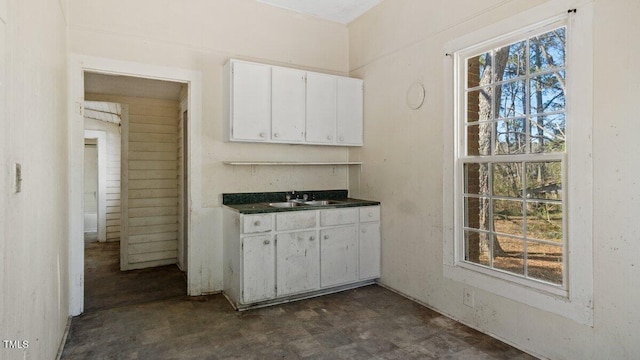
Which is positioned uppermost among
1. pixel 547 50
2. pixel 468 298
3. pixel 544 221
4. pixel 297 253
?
pixel 547 50

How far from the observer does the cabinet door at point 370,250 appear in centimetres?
371

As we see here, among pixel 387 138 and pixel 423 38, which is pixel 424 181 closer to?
pixel 387 138

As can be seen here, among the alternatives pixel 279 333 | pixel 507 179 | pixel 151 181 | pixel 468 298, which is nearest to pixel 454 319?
pixel 468 298

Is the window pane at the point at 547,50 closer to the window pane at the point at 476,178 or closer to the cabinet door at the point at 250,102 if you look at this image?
the window pane at the point at 476,178

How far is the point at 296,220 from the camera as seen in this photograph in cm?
334

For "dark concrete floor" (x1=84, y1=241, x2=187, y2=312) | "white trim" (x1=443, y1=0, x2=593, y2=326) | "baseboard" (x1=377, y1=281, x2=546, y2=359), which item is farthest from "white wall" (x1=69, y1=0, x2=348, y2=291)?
"white trim" (x1=443, y1=0, x2=593, y2=326)

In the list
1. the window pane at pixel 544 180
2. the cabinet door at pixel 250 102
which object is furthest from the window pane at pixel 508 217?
the cabinet door at pixel 250 102

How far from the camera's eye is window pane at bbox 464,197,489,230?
109 inches

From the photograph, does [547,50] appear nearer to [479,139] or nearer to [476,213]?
[479,139]

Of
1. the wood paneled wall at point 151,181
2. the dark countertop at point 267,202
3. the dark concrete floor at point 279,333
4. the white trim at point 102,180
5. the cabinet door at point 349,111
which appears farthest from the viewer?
the white trim at point 102,180

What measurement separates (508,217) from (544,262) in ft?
1.24

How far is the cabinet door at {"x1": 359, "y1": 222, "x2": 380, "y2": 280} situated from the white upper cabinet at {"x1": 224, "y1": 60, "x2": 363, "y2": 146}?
99 centimetres

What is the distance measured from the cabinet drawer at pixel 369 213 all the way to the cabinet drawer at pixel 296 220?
0.58 m

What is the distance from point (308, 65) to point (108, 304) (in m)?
3.20
